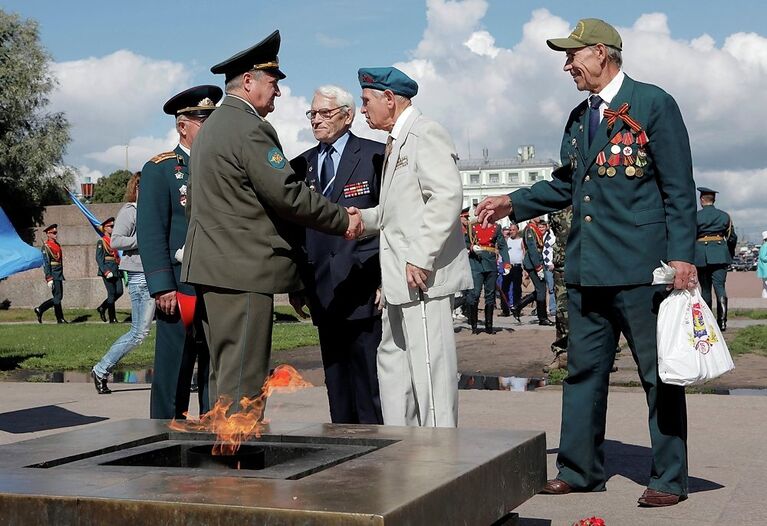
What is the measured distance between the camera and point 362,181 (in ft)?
21.6

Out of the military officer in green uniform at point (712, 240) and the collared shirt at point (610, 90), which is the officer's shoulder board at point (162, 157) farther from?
the military officer in green uniform at point (712, 240)

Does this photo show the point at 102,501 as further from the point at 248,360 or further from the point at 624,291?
the point at 624,291

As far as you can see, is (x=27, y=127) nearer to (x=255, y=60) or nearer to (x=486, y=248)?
(x=486, y=248)

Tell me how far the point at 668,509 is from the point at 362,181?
2540 millimetres

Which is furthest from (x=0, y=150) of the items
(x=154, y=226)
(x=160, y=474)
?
(x=160, y=474)

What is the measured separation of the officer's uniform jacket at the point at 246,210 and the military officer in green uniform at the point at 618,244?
4.37 ft

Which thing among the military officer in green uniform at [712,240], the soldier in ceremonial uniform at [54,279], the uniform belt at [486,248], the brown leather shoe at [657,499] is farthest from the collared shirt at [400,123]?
the soldier in ceremonial uniform at [54,279]

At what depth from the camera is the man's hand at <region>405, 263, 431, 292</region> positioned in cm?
564

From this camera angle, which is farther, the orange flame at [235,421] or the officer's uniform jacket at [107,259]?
the officer's uniform jacket at [107,259]

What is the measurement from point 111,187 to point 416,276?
261 feet

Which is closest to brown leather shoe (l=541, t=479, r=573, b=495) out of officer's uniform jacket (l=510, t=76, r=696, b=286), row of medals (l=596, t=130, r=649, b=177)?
officer's uniform jacket (l=510, t=76, r=696, b=286)

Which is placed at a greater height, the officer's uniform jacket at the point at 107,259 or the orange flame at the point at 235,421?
the officer's uniform jacket at the point at 107,259

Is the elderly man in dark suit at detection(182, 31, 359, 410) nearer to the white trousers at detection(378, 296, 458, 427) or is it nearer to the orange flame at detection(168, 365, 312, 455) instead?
the orange flame at detection(168, 365, 312, 455)

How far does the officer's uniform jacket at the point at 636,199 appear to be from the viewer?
542 centimetres
